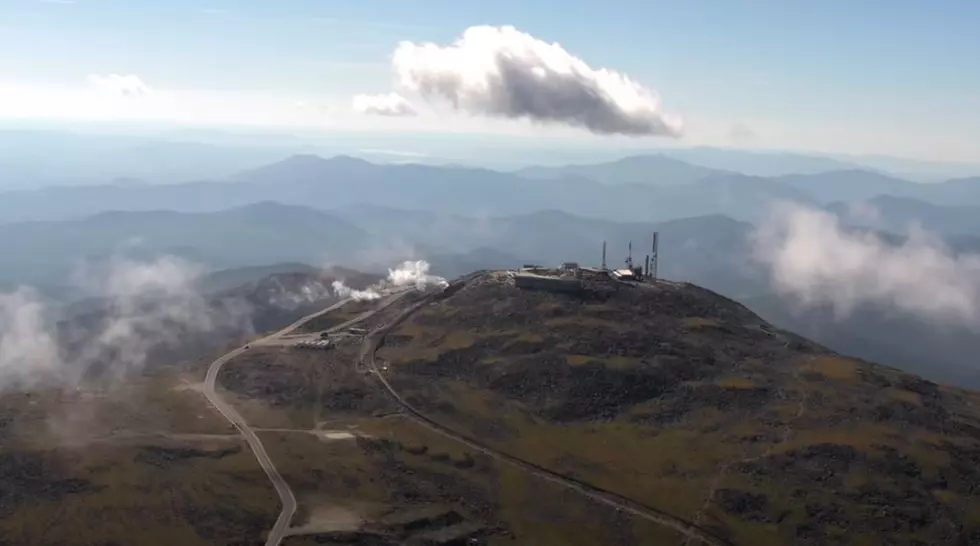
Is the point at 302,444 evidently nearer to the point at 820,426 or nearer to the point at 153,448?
the point at 153,448

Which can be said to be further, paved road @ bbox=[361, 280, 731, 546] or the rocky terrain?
paved road @ bbox=[361, 280, 731, 546]

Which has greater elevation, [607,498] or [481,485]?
[481,485]

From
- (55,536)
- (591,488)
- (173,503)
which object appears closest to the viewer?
(55,536)

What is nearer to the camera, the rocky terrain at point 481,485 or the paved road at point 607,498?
the rocky terrain at point 481,485

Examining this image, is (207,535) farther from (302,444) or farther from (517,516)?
(517,516)

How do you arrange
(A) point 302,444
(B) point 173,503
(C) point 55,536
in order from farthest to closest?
(A) point 302,444 → (B) point 173,503 → (C) point 55,536

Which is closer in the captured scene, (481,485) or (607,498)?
(607,498)

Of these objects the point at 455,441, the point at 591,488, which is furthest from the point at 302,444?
the point at 591,488

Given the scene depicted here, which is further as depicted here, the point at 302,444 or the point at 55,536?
the point at 302,444

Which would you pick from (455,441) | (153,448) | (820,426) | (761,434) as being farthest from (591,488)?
(153,448)
